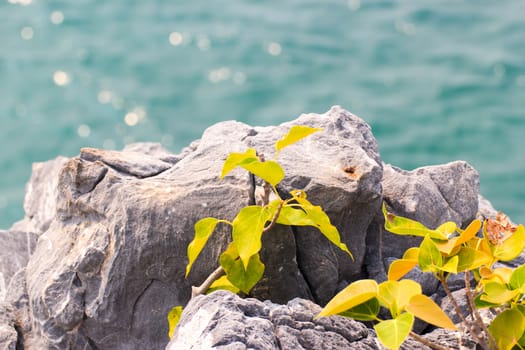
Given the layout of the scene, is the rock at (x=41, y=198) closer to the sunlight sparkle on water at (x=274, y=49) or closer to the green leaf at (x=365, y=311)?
the green leaf at (x=365, y=311)

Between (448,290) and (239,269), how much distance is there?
1.06 feet

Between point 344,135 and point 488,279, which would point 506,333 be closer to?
point 488,279

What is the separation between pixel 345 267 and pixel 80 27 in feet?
14.9

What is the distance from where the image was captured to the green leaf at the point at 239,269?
1.09 m

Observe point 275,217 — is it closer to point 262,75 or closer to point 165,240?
point 165,240

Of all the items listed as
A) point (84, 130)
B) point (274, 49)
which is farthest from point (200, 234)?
point (274, 49)

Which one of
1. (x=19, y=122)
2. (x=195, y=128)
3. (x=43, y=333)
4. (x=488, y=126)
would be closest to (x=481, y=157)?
(x=488, y=126)

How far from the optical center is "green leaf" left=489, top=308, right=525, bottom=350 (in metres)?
0.94

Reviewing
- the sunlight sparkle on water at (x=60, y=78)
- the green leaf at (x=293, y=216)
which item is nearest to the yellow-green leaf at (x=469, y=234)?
the green leaf at (x=293, y=216)

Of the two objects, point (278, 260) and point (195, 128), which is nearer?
point (278, 260)

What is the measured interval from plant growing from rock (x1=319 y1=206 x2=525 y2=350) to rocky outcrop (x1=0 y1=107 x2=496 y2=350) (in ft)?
0.61

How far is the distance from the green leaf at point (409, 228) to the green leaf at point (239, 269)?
0.21 meters

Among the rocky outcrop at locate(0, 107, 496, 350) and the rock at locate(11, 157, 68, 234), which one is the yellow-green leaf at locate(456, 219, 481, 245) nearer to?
the rocky outcrop at locate(0, 107, 496, 350)

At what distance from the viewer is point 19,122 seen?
4.72 metres
